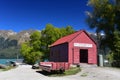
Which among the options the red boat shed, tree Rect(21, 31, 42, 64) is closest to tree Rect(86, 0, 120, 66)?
the red boat shed

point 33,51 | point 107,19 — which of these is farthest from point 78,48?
point 33,51

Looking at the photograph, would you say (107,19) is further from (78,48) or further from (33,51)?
(33,51)

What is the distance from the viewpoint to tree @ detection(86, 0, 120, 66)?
47.9 metres

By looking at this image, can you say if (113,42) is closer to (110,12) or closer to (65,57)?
(110,12)

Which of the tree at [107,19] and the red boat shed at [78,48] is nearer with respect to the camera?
the red boat shed at [78,48]

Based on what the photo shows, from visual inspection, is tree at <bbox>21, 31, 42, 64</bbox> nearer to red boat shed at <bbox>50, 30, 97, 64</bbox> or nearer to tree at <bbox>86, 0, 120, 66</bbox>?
tree at <bbox>86, 0, 120, 66</bbox>

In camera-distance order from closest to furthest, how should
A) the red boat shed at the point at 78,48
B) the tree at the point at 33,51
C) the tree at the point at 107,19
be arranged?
the red boat shed at the point at 78,48 < the tree at the point at 107,19 < the tree at the point at 33,51

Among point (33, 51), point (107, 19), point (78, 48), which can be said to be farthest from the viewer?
point (33, 51)

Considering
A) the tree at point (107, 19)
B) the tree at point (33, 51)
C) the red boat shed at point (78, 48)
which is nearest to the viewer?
the red boat shed at point (78, 48)

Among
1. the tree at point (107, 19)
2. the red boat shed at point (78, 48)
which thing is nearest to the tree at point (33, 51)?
the tree at point (107, 19)

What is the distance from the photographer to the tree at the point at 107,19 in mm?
47906

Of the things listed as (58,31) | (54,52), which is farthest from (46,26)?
(54,52)

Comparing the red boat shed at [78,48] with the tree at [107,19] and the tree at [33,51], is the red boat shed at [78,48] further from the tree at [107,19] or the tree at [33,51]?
the tree at [33,51]

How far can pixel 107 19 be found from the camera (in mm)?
49344
